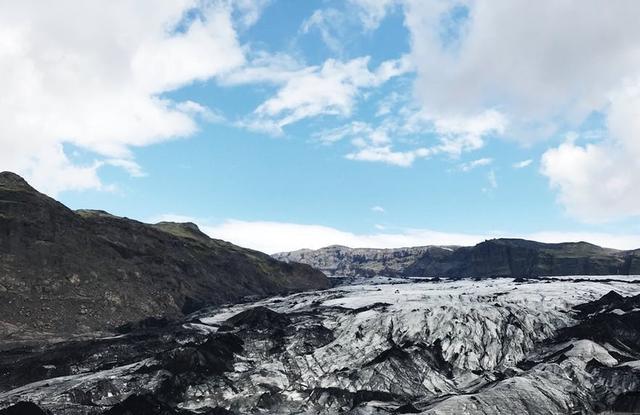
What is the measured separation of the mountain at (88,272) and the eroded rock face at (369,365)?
1627cm

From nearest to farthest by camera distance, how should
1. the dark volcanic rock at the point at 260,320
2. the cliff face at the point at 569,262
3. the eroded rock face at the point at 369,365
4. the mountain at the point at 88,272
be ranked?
the eroded rock face at the point at 369,365 → the dark volcanic rock at the point at 260,320 → the mountain at the point at 88,272 → the cliff face at the point at 569,262

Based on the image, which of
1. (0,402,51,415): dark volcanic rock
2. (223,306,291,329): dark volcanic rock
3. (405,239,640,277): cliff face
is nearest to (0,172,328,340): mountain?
(223,306,291,329): dark volcanic rock

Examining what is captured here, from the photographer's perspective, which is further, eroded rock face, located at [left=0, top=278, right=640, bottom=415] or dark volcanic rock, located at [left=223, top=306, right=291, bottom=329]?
dark volcanic rock, located at [left=223, top=306, right=291, bottom=329]

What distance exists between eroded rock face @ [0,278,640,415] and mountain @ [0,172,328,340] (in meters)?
16.3

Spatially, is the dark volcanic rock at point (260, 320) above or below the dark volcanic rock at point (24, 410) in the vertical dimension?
above

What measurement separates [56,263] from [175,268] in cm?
2874

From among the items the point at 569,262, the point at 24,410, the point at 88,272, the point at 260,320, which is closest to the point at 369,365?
the point at 260,320

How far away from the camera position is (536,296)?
233 feet

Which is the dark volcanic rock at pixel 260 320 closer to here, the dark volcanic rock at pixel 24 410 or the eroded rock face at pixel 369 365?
the eroded rock face at pixel 369 365

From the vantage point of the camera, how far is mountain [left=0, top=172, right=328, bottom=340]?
73.1 meters

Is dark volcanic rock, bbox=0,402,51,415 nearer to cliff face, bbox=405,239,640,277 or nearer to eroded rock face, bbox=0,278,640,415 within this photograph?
eroded rock face, bbox=0,278,640,415

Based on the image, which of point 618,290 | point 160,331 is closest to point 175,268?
point 160,331

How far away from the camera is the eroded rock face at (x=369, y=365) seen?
125ft

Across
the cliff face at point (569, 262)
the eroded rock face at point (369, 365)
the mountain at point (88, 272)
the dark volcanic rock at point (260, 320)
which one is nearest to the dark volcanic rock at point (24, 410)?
the eroded rock face at point (369, 365)
